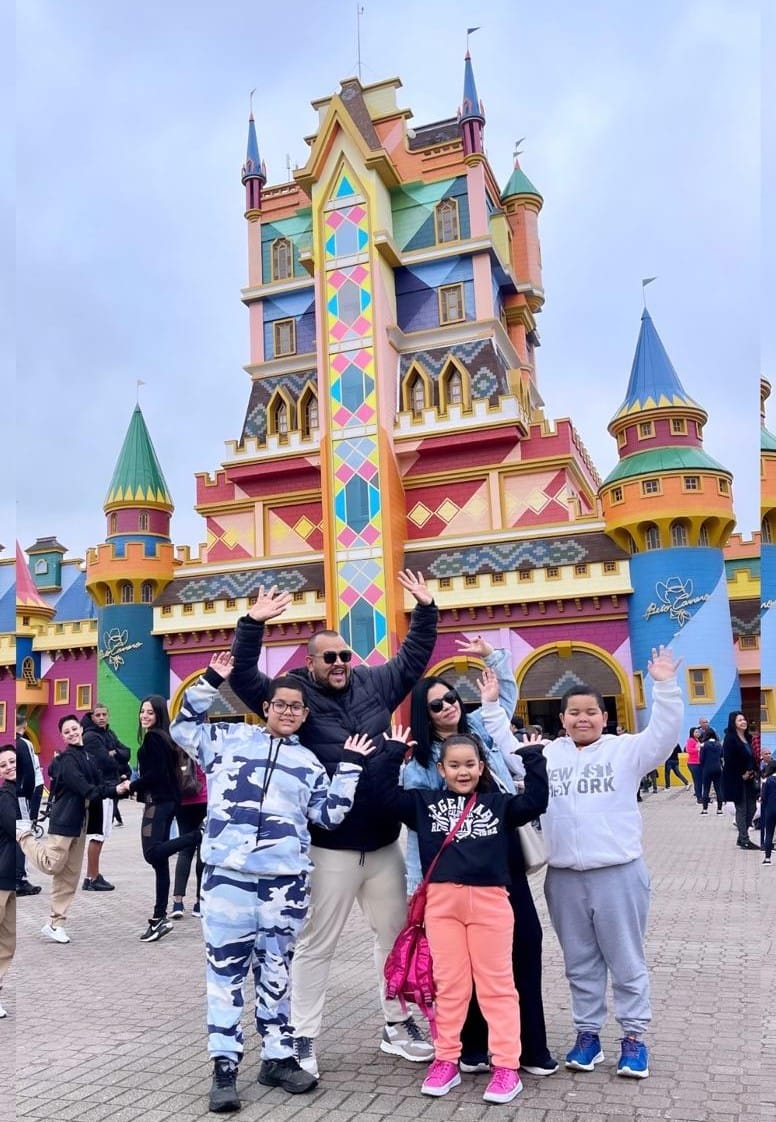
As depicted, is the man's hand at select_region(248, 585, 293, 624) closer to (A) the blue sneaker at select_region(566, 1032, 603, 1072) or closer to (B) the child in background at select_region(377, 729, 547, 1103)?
(B) the child in background at select_region(377, 729, 547, 1103)

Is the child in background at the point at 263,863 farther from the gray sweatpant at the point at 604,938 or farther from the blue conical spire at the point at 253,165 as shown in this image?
the blue conical spire at the point at 253,165

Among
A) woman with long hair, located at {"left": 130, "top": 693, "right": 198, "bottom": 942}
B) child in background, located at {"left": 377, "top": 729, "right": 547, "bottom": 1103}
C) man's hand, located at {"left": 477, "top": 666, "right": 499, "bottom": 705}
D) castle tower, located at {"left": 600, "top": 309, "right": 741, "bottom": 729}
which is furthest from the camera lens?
castle tower, located at {"left": 600, "top": 309, "right": 741, "bottom": 729}

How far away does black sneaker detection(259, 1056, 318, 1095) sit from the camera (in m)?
4.14

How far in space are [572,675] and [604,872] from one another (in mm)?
21266

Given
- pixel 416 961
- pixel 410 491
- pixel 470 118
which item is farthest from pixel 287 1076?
pixel 470 118

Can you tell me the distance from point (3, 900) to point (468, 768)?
3255mm

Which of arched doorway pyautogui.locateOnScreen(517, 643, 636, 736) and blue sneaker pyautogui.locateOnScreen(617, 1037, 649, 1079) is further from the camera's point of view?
arched doorway pyautogui.locateOnScreen(517, 643, 636, 736)

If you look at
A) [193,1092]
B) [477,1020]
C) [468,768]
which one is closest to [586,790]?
[468,768]

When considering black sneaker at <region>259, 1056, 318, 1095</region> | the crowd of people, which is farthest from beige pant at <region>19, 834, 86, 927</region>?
black sneaker at <region>259, 1056, 318, 1095</region>

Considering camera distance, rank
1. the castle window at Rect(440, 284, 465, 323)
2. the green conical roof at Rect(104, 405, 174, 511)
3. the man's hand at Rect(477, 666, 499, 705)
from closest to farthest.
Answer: the man's hand at Rect(477, 666, 499, 705)
the castle window at Rect(440, 284, 465, 323)
the green conical roof at Rect(104, 405, 174, 511)

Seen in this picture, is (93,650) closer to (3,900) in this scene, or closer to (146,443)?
(146,443)

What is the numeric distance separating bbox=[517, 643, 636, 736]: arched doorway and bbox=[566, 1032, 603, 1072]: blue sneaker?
20.7m

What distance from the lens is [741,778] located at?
1178 centimetres

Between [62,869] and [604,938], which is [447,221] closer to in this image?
[62,869]
